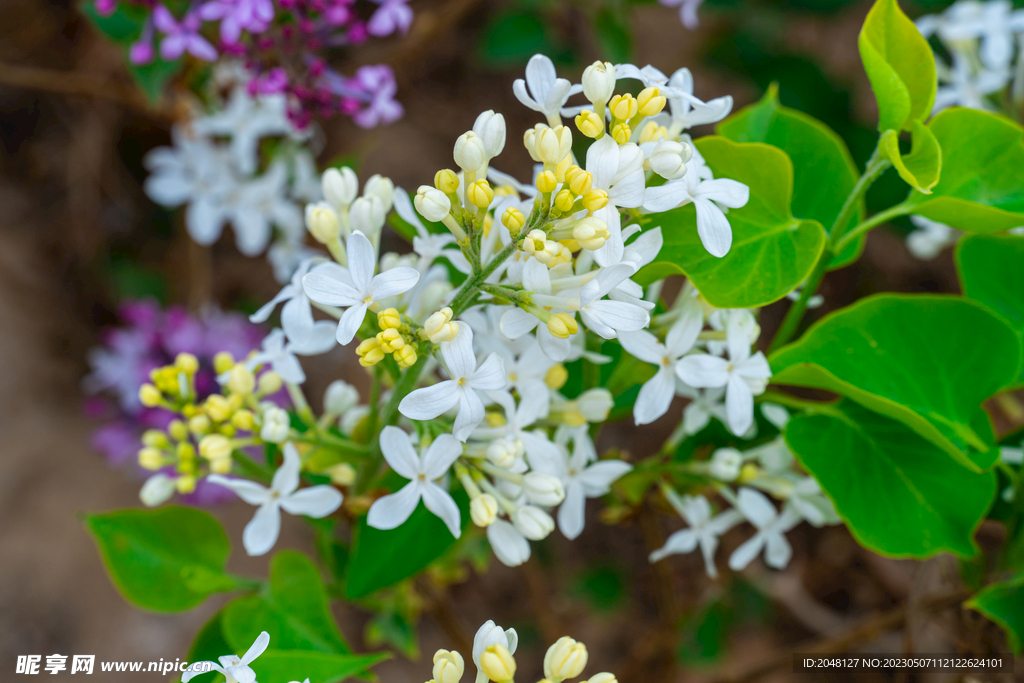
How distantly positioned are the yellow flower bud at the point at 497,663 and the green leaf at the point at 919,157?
562 mm

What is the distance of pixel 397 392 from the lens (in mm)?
740

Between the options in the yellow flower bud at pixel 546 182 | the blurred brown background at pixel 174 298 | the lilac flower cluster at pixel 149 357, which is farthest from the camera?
the blurred brown background at pixel 174 298

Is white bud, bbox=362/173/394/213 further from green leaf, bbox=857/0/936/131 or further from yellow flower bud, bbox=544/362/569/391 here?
green leaf, bbox=857/0/936/131

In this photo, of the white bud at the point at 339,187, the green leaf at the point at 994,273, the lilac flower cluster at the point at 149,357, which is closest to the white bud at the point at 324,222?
the white bud at the point at 339,187

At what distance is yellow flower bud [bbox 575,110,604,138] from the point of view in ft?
2.10

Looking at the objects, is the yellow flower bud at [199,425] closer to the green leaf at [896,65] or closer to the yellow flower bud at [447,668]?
the yellow flower bud at [447,668]

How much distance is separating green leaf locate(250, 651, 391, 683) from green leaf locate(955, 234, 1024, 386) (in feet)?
2.82

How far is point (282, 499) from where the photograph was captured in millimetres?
798

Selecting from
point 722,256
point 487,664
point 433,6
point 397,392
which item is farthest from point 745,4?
point 487,664

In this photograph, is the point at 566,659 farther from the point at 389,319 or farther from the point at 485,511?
the point at 389,319

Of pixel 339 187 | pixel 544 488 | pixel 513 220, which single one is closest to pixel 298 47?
pixel 339 187

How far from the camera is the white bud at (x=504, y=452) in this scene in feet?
2.24

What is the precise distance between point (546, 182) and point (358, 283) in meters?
0.19

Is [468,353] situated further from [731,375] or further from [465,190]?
[731,375]
